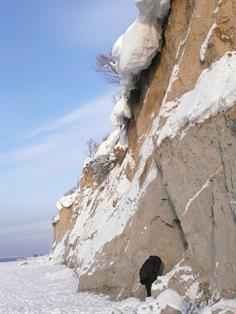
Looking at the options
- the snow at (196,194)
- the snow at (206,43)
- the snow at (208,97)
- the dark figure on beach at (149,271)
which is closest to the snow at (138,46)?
the snow at (208,97)

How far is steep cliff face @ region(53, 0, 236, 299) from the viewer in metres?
9.37

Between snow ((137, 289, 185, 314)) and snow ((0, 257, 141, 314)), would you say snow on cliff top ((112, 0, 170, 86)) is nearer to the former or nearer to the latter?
snow ((0, 257, 141, 314))

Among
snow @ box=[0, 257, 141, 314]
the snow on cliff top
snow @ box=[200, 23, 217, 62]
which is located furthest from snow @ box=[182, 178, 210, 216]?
the snow on cliff top

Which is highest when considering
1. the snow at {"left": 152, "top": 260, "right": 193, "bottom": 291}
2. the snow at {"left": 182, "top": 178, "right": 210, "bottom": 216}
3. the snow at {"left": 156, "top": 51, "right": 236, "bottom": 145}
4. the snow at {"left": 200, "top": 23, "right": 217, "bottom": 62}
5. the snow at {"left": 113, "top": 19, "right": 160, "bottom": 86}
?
the snow at {"left": 113, "top": 19, "right": 160, "bottom": 86}

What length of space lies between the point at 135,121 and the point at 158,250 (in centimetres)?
714

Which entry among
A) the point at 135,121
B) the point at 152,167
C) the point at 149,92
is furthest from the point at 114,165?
the point at 152,167

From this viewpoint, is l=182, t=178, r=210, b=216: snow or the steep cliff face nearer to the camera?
the steep cliff face

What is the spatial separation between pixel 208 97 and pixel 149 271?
470 cm

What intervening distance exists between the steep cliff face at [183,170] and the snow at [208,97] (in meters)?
0.03

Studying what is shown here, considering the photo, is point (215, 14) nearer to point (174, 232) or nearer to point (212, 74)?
point (212, 74)

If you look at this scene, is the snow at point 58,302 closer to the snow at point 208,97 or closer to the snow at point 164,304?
the snow at point 164,304

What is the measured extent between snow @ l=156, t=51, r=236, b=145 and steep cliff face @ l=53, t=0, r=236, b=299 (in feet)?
0.09

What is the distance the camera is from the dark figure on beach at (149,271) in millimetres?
12023

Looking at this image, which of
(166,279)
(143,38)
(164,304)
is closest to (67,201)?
(143,38)
